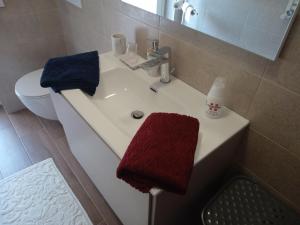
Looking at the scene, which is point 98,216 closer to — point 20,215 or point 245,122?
point 20,215

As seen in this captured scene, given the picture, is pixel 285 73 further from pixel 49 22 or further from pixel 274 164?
pixel 49 22

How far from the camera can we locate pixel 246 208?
2.80 ft

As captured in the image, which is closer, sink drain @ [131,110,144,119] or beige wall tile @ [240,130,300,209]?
beige wall tile @ [240,130,300,209]

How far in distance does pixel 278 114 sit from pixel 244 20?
331mm

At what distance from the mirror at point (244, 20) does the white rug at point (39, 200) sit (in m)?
1.24

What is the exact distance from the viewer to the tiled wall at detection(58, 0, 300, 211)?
2.28 ft

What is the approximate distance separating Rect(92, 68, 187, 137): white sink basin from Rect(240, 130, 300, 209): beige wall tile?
1.01ft

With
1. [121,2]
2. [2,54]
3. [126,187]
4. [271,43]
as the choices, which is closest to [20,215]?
[126,187]

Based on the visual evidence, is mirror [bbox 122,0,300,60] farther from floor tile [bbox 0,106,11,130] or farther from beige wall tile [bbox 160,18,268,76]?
floor tile [bbox 0,106,11,130]

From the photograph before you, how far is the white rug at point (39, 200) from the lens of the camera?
1.33 metres

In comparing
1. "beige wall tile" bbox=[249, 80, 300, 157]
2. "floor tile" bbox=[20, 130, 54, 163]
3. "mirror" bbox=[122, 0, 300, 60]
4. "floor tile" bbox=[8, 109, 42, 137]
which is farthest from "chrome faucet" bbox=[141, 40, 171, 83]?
"floor tile" bbox=[8, 109, 42, 137]

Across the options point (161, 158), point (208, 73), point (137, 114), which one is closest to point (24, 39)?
point (137, 114)

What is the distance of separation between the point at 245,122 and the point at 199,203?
20.1 inches

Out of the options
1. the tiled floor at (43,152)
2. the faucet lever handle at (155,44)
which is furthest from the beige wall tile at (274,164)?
the tiled floor at (43,152)
